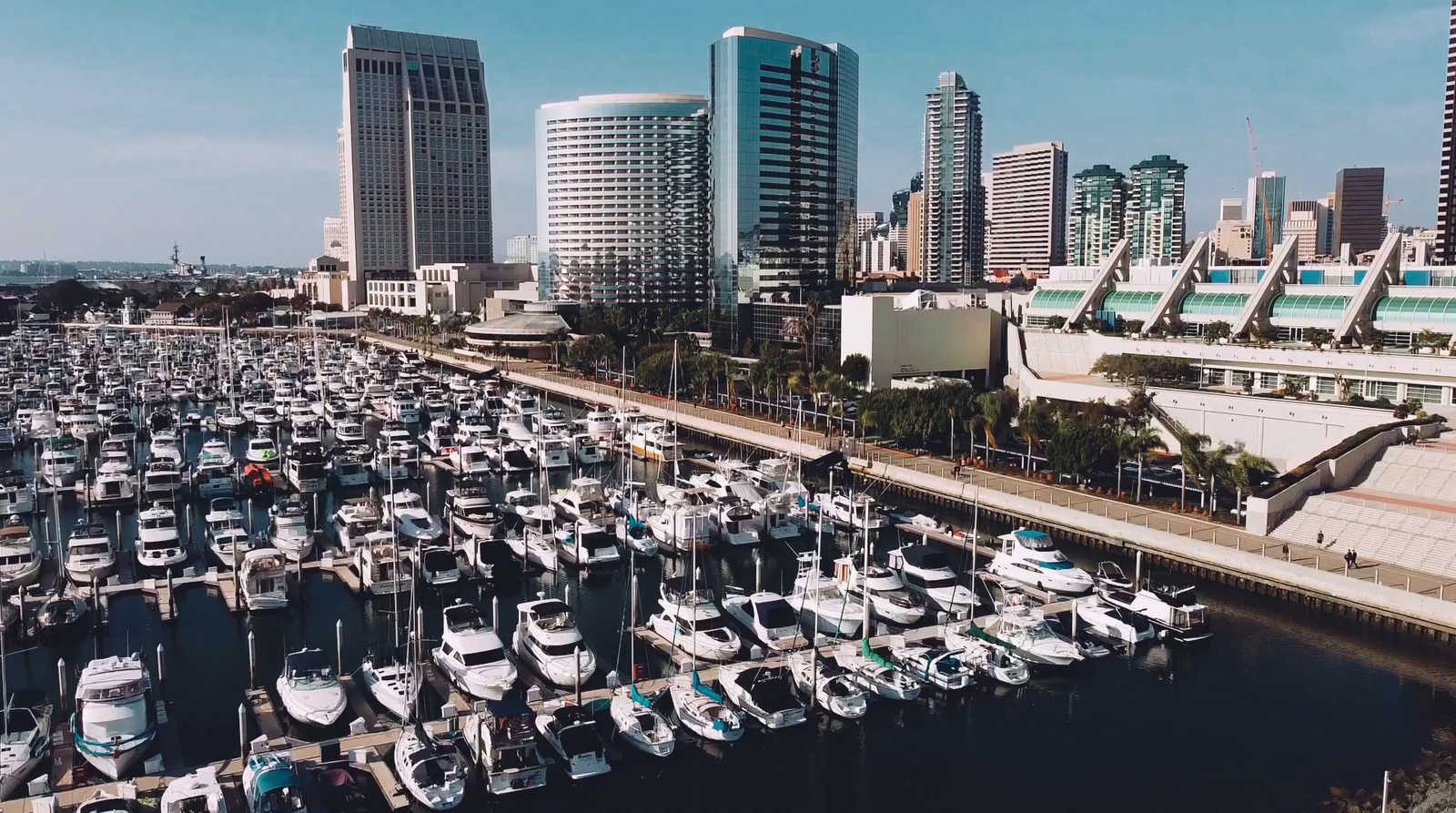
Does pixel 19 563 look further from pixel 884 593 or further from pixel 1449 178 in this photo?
pixel 1449 178

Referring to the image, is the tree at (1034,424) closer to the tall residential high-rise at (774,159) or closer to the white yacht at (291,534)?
the white yacht at (291,534)

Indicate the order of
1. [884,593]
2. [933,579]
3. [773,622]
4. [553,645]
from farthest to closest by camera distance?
[933,579] < [884,593] < [773,622] < [553,645]

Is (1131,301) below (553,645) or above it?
above

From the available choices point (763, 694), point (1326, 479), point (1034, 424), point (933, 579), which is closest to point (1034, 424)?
point (1034, 424)

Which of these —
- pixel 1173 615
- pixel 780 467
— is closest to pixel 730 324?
pixel 780 467

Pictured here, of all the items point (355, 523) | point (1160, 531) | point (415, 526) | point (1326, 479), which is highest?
point (1326, 479)

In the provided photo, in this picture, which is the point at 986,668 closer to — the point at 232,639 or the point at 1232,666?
the point at 1232,666

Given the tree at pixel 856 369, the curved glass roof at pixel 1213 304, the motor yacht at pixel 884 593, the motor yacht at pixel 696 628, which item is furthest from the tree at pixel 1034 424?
the motor yacht at pixel 696 628
